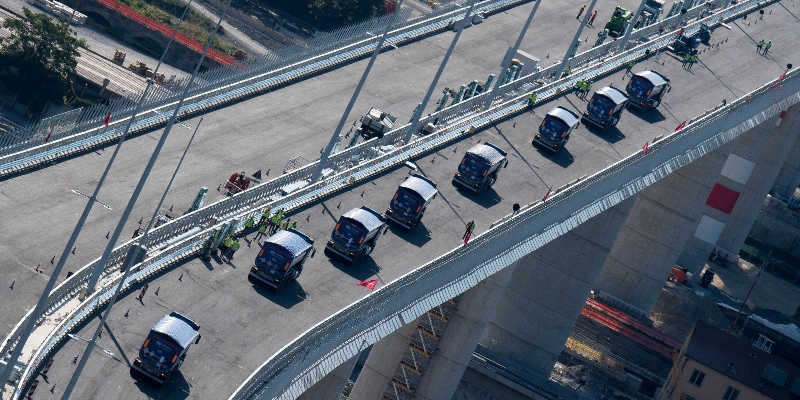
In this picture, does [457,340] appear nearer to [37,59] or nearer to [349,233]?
[349,233]

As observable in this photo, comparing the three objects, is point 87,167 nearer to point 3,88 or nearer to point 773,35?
point 3,88

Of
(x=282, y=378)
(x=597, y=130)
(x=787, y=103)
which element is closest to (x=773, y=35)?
(x=787, y=103)

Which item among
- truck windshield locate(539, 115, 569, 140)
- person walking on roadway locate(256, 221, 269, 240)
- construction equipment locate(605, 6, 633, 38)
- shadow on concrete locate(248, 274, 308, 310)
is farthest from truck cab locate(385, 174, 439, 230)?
construction equipment locate(605, 6, 633, 38)

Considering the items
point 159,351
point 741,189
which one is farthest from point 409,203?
point 741,189

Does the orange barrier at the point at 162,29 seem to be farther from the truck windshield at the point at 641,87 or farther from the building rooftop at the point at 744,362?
the building rooftop at the point at 744,362

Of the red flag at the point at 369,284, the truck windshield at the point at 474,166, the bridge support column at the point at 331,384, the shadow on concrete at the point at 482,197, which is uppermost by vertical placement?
the truck windshield at the point at 474,166

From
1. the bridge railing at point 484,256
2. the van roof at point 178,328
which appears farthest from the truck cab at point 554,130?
the van roof at point 178,328

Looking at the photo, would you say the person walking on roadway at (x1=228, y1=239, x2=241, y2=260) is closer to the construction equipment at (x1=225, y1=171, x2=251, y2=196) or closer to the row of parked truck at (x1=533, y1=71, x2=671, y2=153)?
the construction equipment at (x1=225, y1=171, x2=251, y2=196)
